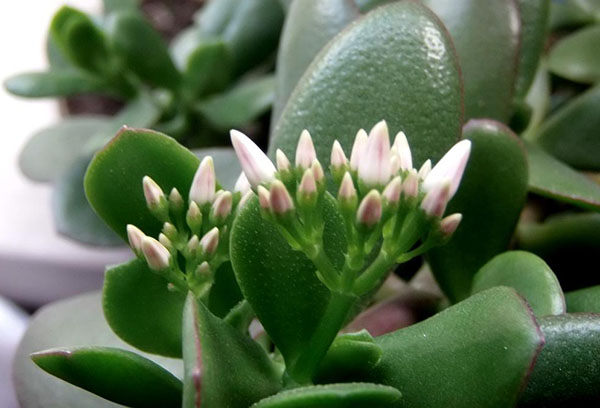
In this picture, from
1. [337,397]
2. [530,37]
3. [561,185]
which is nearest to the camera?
[337,397]

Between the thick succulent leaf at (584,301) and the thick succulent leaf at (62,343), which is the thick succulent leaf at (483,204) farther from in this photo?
the thick succulent leaf at (62,343)

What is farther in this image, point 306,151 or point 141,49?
point 141,49

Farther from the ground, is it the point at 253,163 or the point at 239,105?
the point at 253,163

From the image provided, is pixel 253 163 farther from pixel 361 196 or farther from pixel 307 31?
pixel 307 31

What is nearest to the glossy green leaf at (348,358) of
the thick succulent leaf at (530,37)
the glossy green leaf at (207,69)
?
the thick succulent leaf at (530,37)

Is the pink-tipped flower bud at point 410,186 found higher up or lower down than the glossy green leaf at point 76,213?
higher up

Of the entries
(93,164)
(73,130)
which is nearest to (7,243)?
(73,130)

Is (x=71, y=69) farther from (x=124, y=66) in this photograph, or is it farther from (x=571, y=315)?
(x=571, y=315)

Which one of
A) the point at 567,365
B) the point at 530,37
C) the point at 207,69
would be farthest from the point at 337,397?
the point at 207,69
